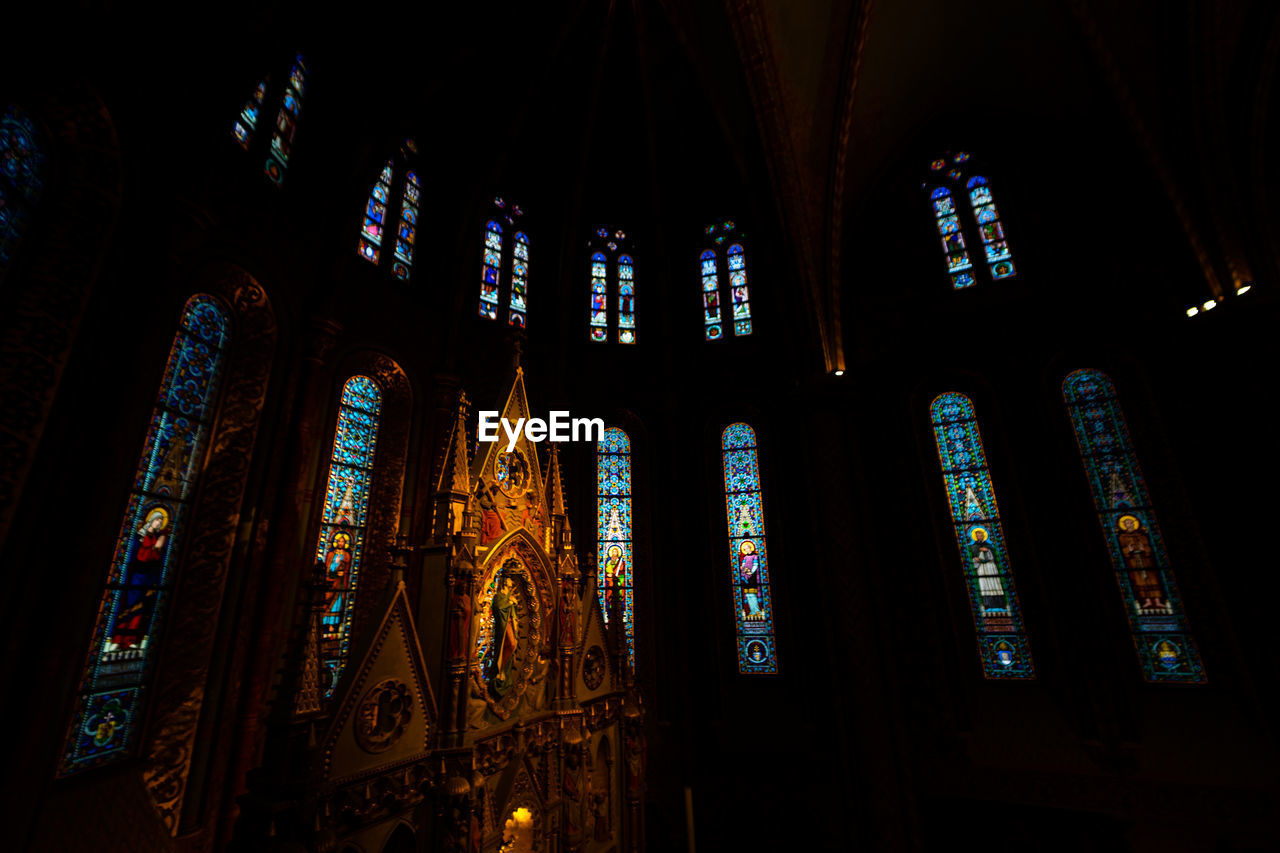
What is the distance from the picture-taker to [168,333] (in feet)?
19.1

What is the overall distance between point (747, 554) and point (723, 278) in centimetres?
609

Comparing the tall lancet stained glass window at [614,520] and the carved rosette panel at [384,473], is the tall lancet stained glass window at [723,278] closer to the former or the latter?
the tall lancet stained glass window at [614,520]

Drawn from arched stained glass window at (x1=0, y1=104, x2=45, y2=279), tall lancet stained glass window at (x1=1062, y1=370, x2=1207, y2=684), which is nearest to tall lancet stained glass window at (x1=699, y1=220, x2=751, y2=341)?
tall lancet stained glass window at (x1=1062, y1=370, x2=1207, y2=684)

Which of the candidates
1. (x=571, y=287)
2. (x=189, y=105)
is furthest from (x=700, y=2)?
(x=189, y=105)

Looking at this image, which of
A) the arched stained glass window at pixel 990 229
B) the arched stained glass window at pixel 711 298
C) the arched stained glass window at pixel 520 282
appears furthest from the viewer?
the arched stained glass window at pixel 711 298

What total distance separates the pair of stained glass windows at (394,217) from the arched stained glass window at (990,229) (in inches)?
426

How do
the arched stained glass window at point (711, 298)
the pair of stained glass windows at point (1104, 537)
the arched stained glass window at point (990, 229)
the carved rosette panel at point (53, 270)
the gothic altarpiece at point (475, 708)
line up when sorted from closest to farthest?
the gothic altarpiece at point (475, 708) < the carved rosette panel at point (53, 270) < the pair of stained glass windows at point (1104, 537) < the arched stained glass window at point (990, 229) < the arched stained glass window at point (711, 298)

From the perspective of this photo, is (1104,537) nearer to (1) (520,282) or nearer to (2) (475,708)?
(2) (475,708)

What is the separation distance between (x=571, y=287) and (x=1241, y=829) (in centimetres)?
1283

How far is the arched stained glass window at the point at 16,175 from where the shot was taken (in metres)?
4.67

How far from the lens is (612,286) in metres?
12.4

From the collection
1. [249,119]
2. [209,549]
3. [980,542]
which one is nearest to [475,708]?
[209,549]

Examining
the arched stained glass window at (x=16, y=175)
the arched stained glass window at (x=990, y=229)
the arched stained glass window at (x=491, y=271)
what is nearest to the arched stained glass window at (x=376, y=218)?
the arched stained glass window at (x=491, y=271)

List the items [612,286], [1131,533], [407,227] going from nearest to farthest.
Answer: [1131,533]
[407,227]
[612,286]
